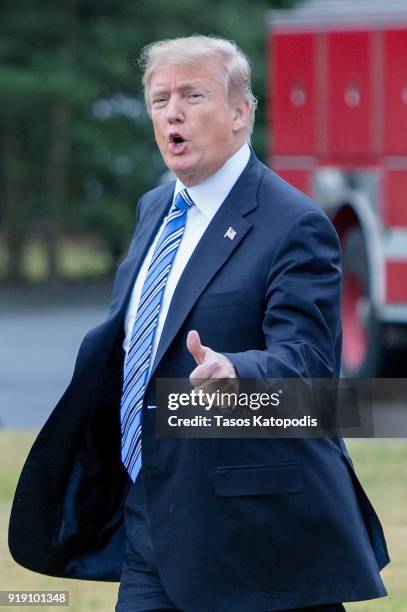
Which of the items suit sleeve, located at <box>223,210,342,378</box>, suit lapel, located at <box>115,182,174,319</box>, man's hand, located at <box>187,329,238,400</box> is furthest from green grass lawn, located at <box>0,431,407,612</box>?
man's hand, located at <box>187,329,238,400</box>

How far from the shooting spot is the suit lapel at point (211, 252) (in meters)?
3.54

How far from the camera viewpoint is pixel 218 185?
367 centimetres

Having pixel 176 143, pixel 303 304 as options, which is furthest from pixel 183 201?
pixel 303 304

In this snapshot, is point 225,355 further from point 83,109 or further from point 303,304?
point 83,109

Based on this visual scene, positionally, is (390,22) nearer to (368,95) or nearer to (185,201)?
(368,95)

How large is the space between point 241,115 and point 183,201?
22 cm

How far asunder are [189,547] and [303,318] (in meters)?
0.51

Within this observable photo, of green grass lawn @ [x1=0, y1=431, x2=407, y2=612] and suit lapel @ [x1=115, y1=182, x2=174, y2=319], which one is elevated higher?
suit lapel @ [x1=115, y1=182, x2=174, y2=319]

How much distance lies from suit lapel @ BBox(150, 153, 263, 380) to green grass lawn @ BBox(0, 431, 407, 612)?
2232 millimetres

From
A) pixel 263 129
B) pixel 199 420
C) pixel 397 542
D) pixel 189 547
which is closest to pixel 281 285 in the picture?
pixel 199 420

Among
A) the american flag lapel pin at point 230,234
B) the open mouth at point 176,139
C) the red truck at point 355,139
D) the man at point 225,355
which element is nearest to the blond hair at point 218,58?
the man at point 225,355

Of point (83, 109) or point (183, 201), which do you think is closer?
point (183, 201)

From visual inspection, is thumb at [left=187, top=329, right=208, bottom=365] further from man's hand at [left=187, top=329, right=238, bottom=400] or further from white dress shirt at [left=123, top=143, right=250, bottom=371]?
white dress shirt at [left=123, top=143, right=250, bottom=371]

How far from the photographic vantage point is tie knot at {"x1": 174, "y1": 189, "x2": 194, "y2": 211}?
3.72 m
